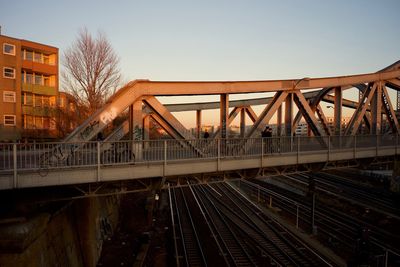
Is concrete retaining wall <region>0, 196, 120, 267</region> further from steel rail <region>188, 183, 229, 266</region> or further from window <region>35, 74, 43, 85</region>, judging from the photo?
window <region>35, 74, 43, 85</region>

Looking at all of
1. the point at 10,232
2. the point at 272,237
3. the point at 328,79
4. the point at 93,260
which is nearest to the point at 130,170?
the point at 10,232

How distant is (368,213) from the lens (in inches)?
914

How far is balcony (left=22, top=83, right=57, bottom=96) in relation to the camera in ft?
116

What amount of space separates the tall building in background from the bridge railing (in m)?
21.0

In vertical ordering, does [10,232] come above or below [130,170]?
below

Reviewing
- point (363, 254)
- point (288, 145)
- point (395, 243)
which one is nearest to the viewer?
point (363, 254)

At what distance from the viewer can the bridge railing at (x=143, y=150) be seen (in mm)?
9438

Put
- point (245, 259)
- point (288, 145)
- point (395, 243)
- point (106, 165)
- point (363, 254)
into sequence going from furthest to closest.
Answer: point (395, 243), point (245, 259), point (288, 145), point (363, 254), point (106, 165)

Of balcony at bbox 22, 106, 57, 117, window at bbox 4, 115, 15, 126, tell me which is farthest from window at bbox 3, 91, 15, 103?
balcony at bbox 22, 106, 57, 117

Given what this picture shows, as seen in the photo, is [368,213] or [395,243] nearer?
[395,243]

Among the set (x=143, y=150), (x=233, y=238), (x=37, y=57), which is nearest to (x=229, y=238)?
(x=233, y=238)

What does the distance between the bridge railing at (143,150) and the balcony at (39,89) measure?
2561 centimetres

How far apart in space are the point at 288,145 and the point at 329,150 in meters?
2.61

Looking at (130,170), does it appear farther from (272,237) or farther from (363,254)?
(272,237)
